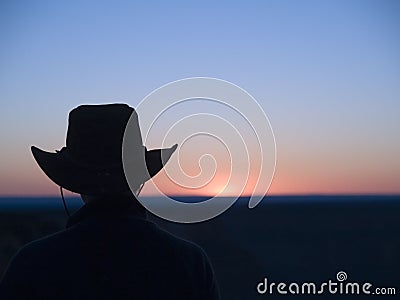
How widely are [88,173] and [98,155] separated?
4cm

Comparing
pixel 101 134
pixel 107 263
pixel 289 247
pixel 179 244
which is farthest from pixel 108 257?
pixel 289 247

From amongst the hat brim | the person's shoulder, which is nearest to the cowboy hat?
the hat brim

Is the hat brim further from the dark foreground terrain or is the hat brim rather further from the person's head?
the dark foreground terrain

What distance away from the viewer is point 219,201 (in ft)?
4.54

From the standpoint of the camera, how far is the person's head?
114cm

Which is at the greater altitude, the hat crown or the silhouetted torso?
the hat crown

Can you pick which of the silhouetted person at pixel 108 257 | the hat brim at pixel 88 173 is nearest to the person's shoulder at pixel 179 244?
the silhouetted person at pixel 108 257

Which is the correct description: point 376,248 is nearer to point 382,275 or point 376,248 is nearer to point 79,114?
point 382,275

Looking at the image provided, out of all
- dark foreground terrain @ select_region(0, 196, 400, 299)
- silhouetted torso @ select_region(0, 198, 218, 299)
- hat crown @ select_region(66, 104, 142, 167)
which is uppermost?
hat crown @ select_region(66, 104, 142, 167)

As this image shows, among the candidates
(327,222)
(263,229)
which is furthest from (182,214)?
(263,229)

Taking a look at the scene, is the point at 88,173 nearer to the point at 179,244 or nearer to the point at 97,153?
the point at 97,153

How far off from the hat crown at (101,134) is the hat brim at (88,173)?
2 cm

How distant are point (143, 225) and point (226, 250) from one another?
12.5 ft

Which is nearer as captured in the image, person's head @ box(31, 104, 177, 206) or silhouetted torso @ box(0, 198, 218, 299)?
silhouetted torso @ box(0, 198, 218, 299)
